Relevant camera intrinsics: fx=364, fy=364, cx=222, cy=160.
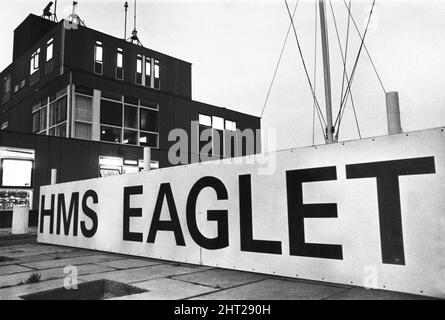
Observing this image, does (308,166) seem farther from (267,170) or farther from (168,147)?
(168,147)

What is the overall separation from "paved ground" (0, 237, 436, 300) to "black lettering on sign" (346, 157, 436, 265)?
0.44 meters

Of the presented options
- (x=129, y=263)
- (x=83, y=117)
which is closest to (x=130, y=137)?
(x=83, y=117)

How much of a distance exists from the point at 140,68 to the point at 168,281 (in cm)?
2220

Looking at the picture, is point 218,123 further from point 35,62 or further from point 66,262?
point 66,262

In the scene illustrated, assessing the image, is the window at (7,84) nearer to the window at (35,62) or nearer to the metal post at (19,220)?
the window at (35,62)

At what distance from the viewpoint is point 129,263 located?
6234 mm

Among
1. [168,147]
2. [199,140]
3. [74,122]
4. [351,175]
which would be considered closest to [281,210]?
[351,175]

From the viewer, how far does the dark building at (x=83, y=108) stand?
1748cm

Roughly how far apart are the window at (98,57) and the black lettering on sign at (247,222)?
19861mm

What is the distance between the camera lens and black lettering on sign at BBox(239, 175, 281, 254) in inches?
200

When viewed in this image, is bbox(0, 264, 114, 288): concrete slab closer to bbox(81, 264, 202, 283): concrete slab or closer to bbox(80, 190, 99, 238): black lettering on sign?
bbox(81, 264, 202, 283): concrete slab

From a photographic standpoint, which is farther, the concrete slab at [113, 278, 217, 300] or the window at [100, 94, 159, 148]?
the window at [100, 94, 159, 148]

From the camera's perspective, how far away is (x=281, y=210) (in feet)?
16.3

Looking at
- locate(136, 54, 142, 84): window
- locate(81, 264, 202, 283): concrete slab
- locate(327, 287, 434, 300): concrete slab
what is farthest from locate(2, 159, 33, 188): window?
locate(327, 287, 434, 300): concrete slab
